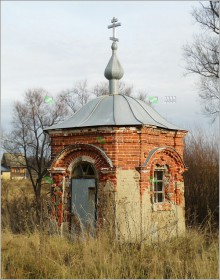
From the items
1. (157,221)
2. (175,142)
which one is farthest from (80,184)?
(175,142)

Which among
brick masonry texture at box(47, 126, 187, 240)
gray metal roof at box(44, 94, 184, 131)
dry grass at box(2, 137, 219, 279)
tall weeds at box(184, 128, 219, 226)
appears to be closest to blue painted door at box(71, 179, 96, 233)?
brick masonry texture at box(47, 126, 187, 240)

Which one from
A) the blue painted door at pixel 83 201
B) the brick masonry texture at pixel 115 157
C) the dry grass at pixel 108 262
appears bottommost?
the dry grass at pixel 108 262

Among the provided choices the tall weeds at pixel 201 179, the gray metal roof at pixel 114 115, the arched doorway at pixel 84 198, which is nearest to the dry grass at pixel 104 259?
the arched doorway at pixel 84 198

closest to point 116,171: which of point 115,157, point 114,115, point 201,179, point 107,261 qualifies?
point 115,157

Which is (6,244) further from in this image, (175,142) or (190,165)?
(190,165)

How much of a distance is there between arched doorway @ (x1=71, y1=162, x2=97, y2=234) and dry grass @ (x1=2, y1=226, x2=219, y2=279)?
131cm

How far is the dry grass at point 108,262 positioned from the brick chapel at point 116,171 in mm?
→ 1243

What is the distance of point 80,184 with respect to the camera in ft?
31.2

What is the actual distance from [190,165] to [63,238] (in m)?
13.0

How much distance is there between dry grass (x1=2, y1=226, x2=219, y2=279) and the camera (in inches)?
250

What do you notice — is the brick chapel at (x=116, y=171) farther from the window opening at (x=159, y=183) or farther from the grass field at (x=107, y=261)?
the grass field at (x=107, y=261)

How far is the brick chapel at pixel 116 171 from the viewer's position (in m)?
9.02

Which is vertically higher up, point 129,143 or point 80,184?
point 129,143

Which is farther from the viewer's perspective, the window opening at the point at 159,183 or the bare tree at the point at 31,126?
the bare tree at the point at 31,126
